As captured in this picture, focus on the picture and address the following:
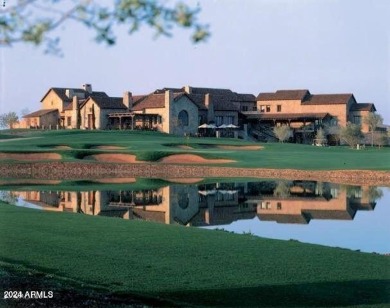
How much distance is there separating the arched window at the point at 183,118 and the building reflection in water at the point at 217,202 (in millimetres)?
48597

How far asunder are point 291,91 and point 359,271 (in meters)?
86.8

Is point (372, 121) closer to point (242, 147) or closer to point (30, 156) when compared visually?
point (242, 147)

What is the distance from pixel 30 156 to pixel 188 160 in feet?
34.7

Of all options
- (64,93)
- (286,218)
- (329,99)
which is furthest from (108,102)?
(286,218)

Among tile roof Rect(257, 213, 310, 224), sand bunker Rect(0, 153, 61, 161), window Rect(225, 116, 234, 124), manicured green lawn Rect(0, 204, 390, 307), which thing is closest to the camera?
manicured green lawn Rect(0, 204, 390, 307)

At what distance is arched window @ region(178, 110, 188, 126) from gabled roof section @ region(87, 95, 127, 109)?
740cm

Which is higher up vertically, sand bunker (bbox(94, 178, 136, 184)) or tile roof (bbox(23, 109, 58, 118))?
tile roof (bbox(23, 109, 58, 118))

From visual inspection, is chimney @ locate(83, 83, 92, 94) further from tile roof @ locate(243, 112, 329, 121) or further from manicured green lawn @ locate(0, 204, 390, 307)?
manicured green lawn @ locate(0, 204, 390, 307)

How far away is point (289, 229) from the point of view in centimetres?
2012

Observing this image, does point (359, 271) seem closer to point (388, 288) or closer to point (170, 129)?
point (388, 288)

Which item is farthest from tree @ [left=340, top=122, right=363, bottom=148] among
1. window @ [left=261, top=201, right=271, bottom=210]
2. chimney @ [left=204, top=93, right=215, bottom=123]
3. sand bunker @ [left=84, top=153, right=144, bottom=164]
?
window @ [left=261, top=201, right=271, bottom=210]

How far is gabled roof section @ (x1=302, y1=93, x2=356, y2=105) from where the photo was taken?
9174cm

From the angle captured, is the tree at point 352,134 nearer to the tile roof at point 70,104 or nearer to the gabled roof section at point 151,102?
the gabled roof section at point 151,102

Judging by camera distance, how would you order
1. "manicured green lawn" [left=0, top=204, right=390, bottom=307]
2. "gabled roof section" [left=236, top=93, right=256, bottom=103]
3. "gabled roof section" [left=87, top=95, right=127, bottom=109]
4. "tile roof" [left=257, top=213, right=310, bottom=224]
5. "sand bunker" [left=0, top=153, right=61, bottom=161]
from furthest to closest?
1. "gabled roof section" [left=236, top=93, right=256, bottom=103]
2. "gabled roof section" [left=87, top=95, right=127, bottom=109]
3. "sand bunker" [left=0, top=153, right=61, bottom=161]
4. "tile roof" [left=257, top=213, right=310, bottom=224]
5. "manicured green lawn" [left=0, top=204, right=390, bottom=307]
